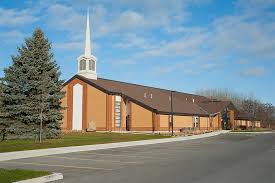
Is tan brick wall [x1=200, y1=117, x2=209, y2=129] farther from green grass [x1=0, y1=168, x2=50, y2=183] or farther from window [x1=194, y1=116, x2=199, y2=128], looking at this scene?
green grass [x1=0, y1=168, x2=50, y2=183]

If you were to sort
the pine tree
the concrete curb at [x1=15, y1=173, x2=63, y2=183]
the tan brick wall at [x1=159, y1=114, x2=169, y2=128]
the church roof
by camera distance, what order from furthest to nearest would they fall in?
the tan brick wall at [x1=159, y1=114, x2=169, y2=128] < the church roof < the pine tree < the concrete curb at [x1=15, y1=173, x2=63, y2=183]

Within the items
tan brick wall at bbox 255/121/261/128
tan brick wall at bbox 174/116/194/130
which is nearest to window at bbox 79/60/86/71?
tan brick wall at bbox 174/116/194/130

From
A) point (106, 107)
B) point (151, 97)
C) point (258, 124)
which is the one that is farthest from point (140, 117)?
point (258, 124)

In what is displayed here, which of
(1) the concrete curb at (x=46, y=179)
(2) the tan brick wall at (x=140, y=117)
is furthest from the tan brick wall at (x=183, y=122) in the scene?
(1) the concrete curb at (x=46, y=179)

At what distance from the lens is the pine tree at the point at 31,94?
2973 centimetres

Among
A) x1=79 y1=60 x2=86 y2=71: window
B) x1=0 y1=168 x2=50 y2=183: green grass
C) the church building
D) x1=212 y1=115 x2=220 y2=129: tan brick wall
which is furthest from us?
x1=212 y1=115 x2=220 y2=129: tan brick wall

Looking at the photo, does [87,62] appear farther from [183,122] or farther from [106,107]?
[183,122]

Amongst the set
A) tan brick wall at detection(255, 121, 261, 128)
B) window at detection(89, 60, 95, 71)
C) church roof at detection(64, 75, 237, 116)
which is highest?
window at detection(89, 60, 95, 71)

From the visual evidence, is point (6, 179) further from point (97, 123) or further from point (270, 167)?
point (97, 123)

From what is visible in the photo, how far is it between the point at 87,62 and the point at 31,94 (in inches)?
881

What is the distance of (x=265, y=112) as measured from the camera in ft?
341

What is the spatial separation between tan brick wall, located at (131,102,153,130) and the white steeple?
7164mm

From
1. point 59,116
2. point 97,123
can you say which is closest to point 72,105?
point 97,123

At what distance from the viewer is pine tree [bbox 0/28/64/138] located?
29.7 metres
